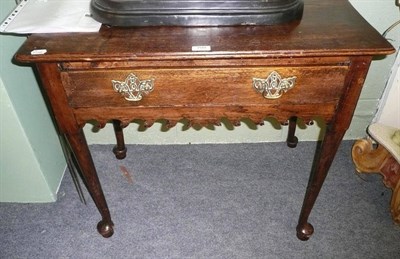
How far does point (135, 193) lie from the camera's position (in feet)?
4.68

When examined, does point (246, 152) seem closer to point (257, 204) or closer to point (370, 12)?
point (257, 204)

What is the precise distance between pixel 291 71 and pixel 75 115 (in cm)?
55

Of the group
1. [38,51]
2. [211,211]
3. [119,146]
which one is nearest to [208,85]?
[38,51]

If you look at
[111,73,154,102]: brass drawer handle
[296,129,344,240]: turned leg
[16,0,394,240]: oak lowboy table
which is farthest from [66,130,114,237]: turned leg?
[296,129,344,240]: turned leg

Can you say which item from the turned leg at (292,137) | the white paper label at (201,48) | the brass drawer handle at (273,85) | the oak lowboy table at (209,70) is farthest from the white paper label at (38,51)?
the turned leg at (292,137)

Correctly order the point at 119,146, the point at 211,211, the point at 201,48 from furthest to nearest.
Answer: the point at 119,146 < the point at 211,211 < the point at 201,48

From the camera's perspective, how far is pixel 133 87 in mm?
839

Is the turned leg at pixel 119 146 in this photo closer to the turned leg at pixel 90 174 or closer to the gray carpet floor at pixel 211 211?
the gray carpet floor at pixel 211 211

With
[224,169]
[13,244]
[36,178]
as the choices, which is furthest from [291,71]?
[13,244]

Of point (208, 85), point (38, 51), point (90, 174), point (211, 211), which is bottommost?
point (211, 211)

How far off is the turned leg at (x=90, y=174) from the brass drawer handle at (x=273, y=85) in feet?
1.63

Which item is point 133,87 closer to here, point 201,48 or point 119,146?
point 201,48

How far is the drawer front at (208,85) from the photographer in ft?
2.70

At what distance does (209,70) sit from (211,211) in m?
0.70
